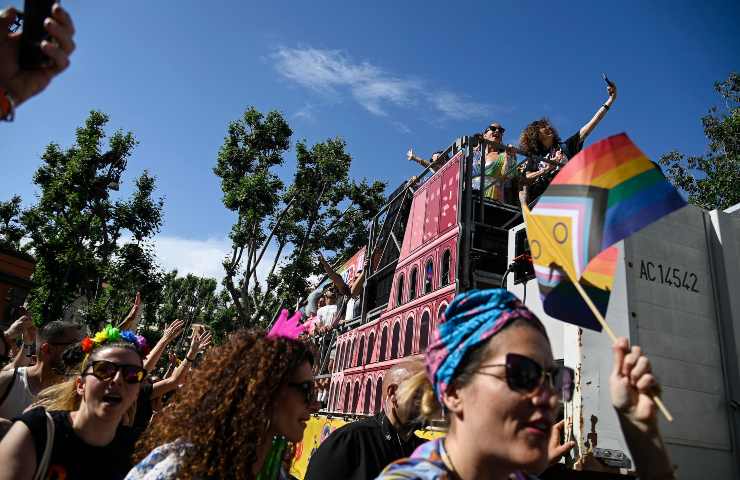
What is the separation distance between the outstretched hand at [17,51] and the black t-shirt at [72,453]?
1685mm

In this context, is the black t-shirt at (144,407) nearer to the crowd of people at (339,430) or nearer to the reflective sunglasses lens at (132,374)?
the crowd of people at (339,430)

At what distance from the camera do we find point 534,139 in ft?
24.1

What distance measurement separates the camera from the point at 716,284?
14.6 ft

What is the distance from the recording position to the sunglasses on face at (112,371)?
2613 mm

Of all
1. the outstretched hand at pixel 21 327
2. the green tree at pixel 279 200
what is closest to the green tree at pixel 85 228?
the green tree at pixel 279 200

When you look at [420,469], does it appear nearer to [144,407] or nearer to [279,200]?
[144,407]

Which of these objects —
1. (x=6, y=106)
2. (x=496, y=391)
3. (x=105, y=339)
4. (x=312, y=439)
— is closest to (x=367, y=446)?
(x=496, y=391)

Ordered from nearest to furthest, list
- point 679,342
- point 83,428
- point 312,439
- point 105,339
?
1. point 83,428
2. point 105,339
3. point 679,342
4. point 312,439

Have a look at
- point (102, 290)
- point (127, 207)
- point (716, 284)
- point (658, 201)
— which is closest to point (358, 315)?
point (716, 284)

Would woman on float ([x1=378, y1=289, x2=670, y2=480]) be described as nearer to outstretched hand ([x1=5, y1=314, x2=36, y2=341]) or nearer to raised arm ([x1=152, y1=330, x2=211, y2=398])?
raised arm ([x1=152, y1=330, x2=211, y2=398])

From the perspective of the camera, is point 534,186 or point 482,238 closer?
point 482,238

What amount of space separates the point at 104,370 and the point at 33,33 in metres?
2.02

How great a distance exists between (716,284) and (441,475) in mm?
4323

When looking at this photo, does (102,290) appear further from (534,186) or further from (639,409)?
(639,409)
